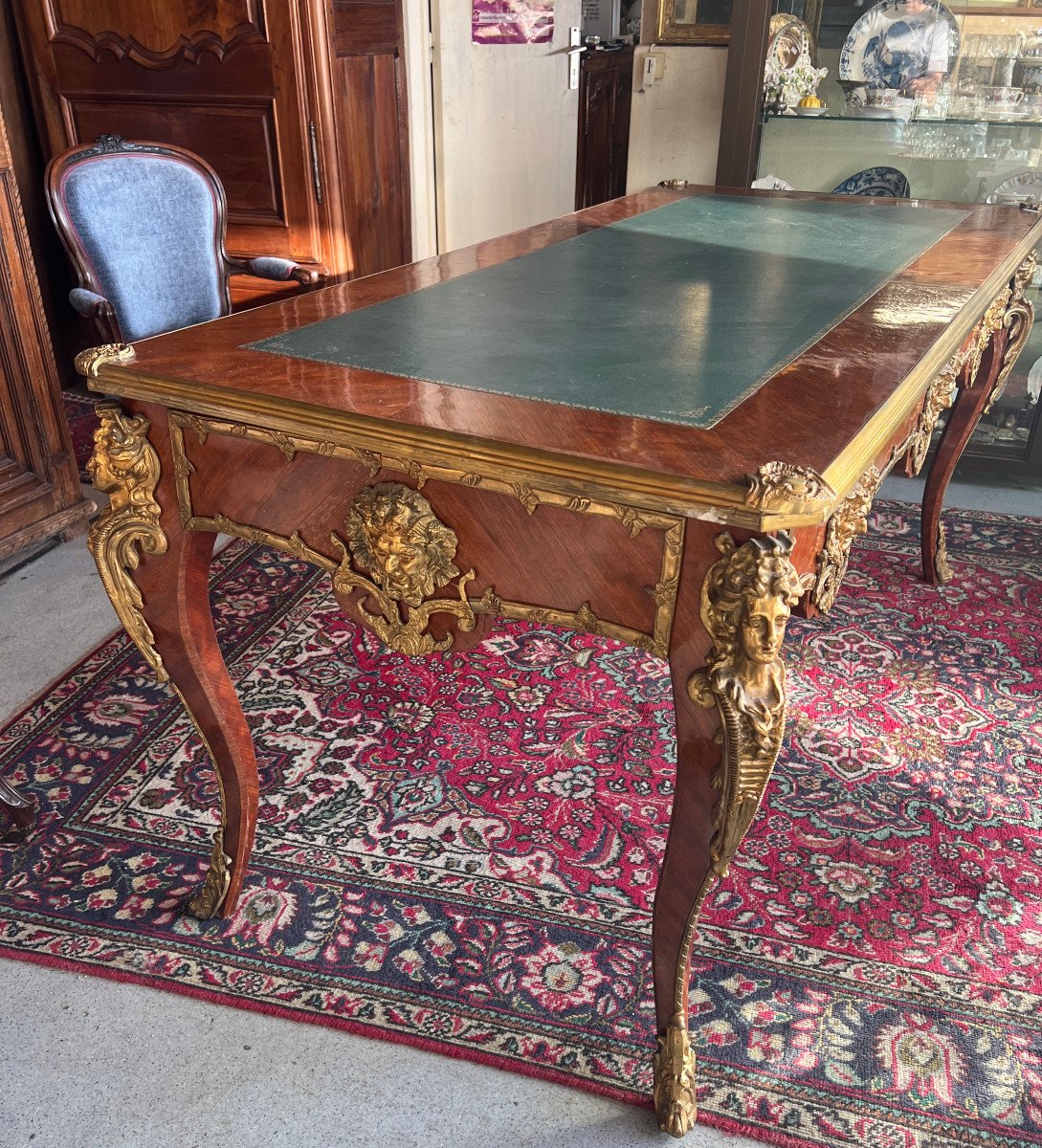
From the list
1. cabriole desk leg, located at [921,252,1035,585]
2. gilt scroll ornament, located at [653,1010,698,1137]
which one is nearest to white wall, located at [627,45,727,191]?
cabriole desk leg, located at [921,252,1035,585]

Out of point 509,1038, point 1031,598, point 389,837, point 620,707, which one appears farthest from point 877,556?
point 509,1038

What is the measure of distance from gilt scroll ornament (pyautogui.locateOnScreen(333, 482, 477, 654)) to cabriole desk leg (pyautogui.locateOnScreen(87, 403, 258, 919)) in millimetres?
266

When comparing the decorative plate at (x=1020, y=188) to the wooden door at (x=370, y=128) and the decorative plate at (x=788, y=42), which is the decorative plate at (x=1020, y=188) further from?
the wooden door at (x=370, y=128)

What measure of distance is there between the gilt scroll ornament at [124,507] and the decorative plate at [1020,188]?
291cm

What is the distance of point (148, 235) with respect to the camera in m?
2.80

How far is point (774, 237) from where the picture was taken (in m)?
2.09

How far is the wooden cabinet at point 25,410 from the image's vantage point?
2.70 meters

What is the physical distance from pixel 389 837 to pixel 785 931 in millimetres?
693

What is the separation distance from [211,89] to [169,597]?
108 inches

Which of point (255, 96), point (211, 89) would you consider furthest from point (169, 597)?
point (211, 89)

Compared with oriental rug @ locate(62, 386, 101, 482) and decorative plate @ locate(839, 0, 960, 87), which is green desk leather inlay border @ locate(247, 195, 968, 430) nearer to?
decorative plate @ locate(839, 0, 960, 87)

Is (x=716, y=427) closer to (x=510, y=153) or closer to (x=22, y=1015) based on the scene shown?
(x=22, y=1015)

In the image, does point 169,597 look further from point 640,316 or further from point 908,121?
point 908,121

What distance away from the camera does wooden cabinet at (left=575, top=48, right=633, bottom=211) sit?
6.21 m
